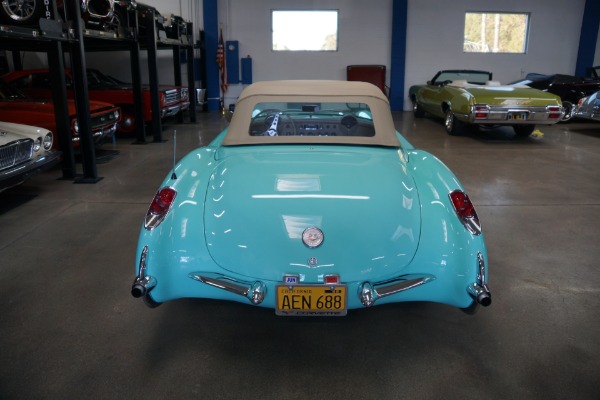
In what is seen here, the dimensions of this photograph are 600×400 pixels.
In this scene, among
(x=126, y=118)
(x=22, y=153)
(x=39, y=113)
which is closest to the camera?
(x=22, y=153)

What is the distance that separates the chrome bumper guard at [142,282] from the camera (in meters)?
2.39

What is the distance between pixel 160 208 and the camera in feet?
8.80

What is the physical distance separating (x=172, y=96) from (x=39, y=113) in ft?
13.5

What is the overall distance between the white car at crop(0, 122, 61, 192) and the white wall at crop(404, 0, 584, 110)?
1263cm

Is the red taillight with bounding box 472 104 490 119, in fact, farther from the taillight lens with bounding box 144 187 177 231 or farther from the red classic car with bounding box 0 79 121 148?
the taillight lens with bounding box 144 187 177 231

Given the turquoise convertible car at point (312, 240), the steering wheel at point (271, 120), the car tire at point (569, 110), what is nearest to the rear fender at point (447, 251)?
the turquoise convertible car at point (312, 240)

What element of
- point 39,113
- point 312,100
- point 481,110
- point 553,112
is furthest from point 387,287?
point 553,112

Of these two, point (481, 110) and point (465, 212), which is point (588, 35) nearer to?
point (481, 110)

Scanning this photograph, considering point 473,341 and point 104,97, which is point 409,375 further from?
point 104,97

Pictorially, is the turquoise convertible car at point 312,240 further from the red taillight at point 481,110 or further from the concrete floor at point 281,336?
the red taillight at point 481,110

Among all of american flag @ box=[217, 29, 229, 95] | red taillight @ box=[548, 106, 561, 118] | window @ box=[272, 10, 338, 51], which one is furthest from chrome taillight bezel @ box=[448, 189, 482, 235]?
window @ box=[272, 10, 338, 51]

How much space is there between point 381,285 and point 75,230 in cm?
317

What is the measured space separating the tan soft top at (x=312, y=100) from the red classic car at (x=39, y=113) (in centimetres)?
401

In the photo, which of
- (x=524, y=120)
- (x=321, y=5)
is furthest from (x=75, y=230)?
(x=321, y=5)
